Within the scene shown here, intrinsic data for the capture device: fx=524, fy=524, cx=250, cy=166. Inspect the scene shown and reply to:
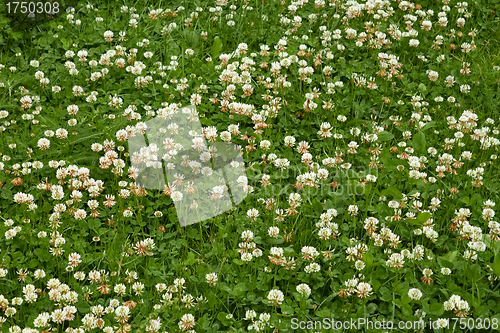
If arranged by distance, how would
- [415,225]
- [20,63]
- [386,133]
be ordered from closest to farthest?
[415,225] < [386,133] < [20,63]

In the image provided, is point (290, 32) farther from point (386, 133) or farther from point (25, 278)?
point (25, 278)

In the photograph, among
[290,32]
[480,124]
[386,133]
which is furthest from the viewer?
Answer: [290,32]

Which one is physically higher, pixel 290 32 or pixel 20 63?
pixel 290 32

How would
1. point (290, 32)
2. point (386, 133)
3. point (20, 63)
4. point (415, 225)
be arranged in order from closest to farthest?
point (415, 225) → point (386, 133) → point (20, 63) → point (290, 32)

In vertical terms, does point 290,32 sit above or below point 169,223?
above

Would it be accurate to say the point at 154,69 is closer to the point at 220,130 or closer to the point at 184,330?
the point at 220,130

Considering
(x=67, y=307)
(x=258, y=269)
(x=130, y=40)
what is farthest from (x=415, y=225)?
(x=130, y=40)

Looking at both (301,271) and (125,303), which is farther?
(301,271)

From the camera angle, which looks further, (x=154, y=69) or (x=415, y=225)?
(x=154, y=69)

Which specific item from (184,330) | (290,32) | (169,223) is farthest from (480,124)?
(184,330)

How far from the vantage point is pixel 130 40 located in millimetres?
6008

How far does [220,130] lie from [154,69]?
3.80 ft

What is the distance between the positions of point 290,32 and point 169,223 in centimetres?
306

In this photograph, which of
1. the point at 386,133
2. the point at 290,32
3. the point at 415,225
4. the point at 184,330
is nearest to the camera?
the point at 184,330
